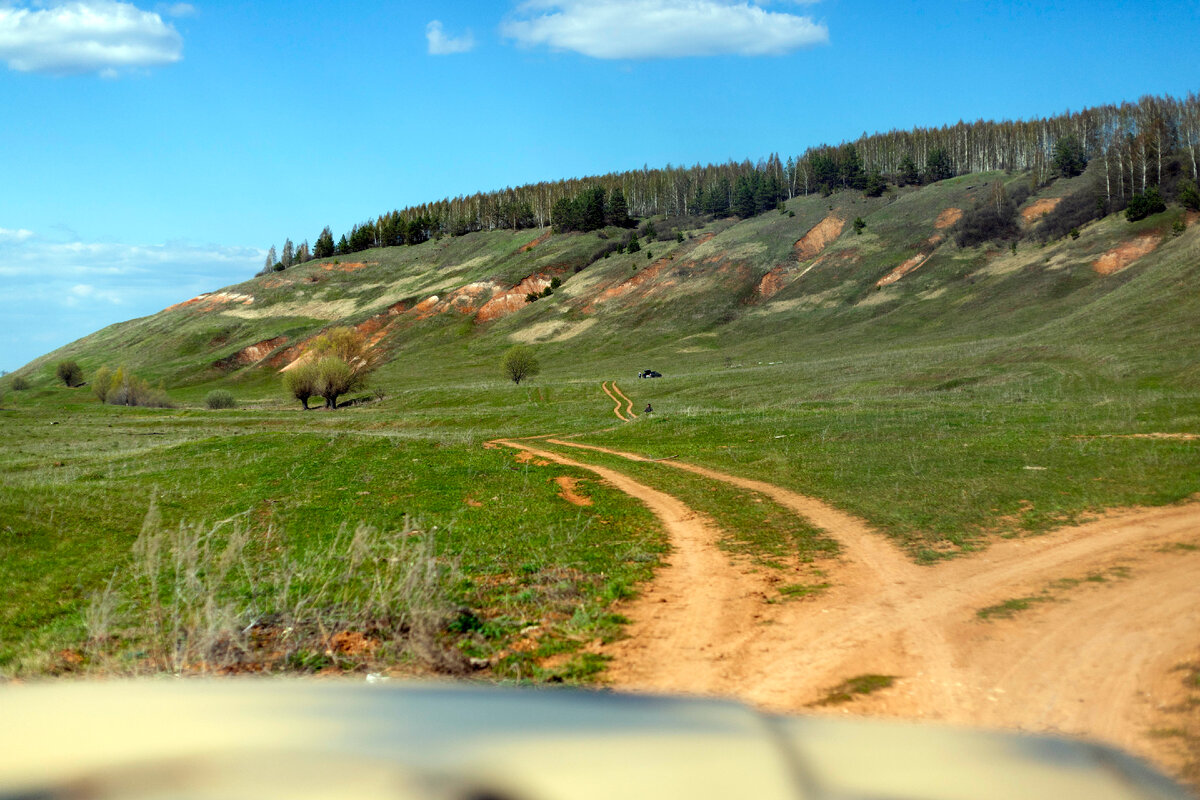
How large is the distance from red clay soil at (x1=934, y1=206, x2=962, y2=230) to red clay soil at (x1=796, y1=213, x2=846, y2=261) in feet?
53.4

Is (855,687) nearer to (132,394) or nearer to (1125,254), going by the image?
(1125,254)

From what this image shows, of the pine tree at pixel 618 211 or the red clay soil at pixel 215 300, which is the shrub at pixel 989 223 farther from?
the red clay soil at pixel 215 300

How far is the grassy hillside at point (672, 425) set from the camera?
13805 mm

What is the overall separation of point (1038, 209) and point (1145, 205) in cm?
2344

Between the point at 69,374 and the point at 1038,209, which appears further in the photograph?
the point at 69,374

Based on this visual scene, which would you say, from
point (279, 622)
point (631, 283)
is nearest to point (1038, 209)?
point (631, 283)

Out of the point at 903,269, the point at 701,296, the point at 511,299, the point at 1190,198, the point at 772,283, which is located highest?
the point at 511,299

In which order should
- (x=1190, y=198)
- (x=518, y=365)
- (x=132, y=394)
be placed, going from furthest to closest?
(x=132, y=394) < (x=1190, y=198) < (x=518, y=365)

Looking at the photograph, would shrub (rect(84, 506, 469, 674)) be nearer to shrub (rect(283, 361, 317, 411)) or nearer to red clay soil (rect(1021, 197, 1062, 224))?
shrub (rect(283, 361, 317, 411))

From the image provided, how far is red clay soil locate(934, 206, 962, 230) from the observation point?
406ft

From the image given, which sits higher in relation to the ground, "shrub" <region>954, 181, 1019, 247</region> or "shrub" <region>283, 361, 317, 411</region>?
"shrub" <region>954, 181, 1019, 247</region>

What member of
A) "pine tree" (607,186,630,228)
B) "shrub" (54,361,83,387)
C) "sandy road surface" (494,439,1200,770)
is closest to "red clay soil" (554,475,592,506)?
Answer: "sandy road surface" (494,439,1200,770)

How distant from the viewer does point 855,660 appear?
8.43 metres

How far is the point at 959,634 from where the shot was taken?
920 cm
